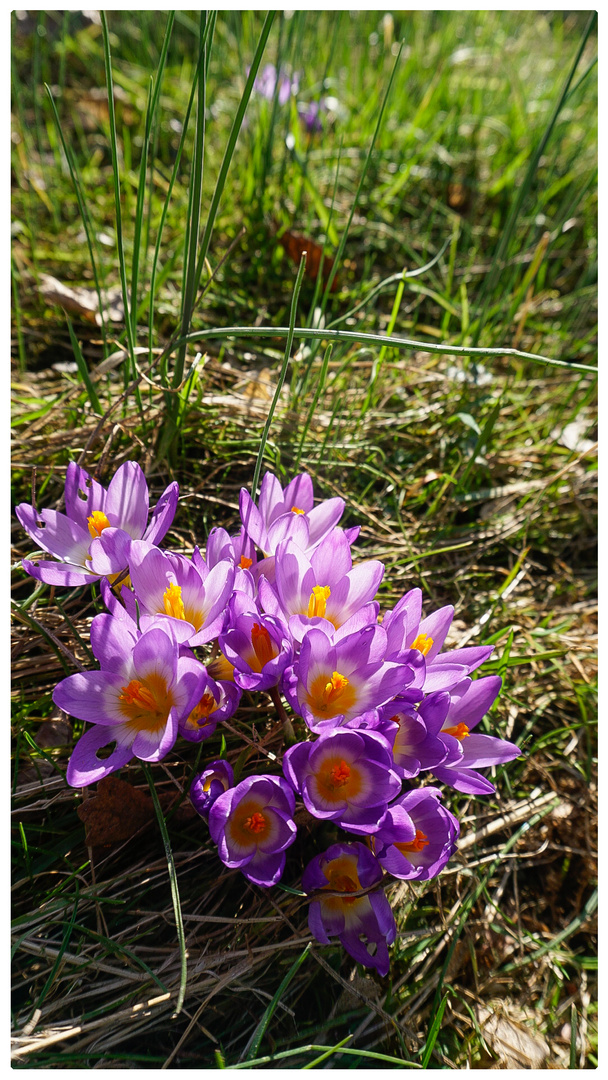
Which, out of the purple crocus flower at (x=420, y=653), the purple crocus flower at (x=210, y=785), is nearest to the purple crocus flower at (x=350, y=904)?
the purple crocus flower at (x=210, y=785)

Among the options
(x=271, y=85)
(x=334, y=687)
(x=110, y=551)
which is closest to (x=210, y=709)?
(x=334, y=687)

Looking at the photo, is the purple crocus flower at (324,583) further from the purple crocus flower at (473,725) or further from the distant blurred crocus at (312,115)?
the distant blurred crocus at (312,115)

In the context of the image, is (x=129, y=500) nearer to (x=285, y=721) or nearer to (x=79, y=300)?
(x=285, y=721)

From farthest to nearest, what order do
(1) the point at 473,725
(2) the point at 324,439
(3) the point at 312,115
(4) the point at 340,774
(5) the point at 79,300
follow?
(3) the point at 312,115
(5) the point at 79,300
(2) the point at 324,439
(1) the point at 473,725
(4) the point at 340,774

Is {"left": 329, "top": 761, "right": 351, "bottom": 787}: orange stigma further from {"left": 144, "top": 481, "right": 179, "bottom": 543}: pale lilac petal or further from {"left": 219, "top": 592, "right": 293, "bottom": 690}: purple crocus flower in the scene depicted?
{"left": 144, "top": 481, "right": 179, "bottom": 543}: pale lilac petal

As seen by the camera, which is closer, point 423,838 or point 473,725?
point 423,838
